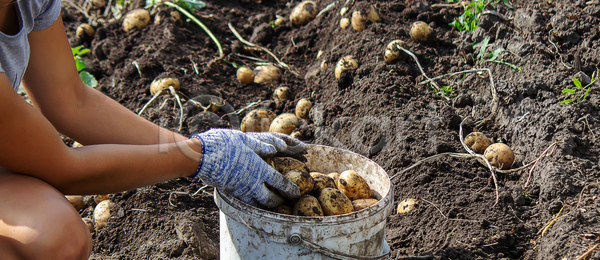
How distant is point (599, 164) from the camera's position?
2.24 metres

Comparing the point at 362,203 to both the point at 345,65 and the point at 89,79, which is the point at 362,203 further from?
the point at 89,79

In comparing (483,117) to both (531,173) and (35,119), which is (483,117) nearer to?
(531,173)

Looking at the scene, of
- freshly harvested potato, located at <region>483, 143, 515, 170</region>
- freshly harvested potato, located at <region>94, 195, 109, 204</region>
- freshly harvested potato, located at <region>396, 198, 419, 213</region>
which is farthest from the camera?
freshly harvested potato, located at <region>94, 195, 109, 204</region>

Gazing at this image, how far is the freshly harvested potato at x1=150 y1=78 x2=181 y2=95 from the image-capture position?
136 inches

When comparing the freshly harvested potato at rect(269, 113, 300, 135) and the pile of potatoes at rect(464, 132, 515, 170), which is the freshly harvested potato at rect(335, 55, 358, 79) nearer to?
the freshly harvested potato at rect(269, 113, 300, 135)

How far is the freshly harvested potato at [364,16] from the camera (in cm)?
366

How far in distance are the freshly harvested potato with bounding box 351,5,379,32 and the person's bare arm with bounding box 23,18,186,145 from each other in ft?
6.78

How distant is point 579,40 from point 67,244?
273 centimetres

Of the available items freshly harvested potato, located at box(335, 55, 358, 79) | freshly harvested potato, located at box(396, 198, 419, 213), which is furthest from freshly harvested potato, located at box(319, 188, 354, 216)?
freshly harvested potato, located at box(335, 55, 358, 79)

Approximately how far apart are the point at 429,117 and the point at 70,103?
1.79 metres

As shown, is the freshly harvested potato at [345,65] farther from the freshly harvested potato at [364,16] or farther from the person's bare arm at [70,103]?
the person's bare arm at [70,103]

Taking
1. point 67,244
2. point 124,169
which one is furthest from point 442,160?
point 67,244

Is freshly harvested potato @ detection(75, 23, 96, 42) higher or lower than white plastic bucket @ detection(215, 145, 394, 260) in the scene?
lower

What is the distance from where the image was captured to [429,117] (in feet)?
9.11
